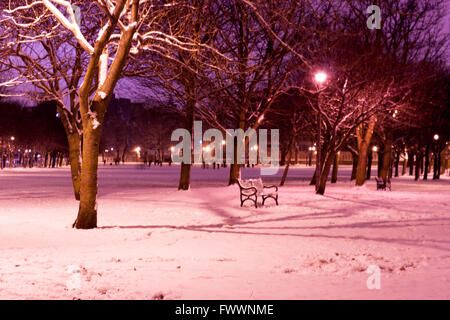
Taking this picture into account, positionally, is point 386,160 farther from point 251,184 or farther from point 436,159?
point 251,184

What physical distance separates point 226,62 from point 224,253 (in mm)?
6894

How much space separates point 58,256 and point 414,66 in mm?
23255

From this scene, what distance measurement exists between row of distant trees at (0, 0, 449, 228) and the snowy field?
79.9 inches

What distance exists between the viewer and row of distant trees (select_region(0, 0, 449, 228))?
11.1 metres

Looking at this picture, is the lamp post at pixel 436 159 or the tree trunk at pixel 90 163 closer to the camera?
the tree trunk at pixel 90 163

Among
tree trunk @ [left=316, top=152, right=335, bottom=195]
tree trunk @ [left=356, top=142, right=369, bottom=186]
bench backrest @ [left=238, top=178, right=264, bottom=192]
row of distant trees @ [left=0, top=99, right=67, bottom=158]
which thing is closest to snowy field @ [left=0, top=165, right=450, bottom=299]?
bench backrest @ [left=238, top=178, right=264, bottom=192]

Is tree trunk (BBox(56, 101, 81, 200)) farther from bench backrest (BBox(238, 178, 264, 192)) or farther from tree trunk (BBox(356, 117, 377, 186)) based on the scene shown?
tree trunk (BBox(356, 117, 377, 186))

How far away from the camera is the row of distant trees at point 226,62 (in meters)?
11.1

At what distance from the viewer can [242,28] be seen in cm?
2372

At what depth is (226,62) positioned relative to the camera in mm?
13883

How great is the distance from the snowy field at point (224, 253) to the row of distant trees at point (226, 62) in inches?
79.9

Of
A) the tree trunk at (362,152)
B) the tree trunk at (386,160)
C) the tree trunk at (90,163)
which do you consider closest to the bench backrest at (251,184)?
the tree trunk at (90,163)

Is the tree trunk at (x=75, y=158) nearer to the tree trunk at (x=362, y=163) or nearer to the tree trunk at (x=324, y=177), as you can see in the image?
the tree trunk at (x=324, y=177)
